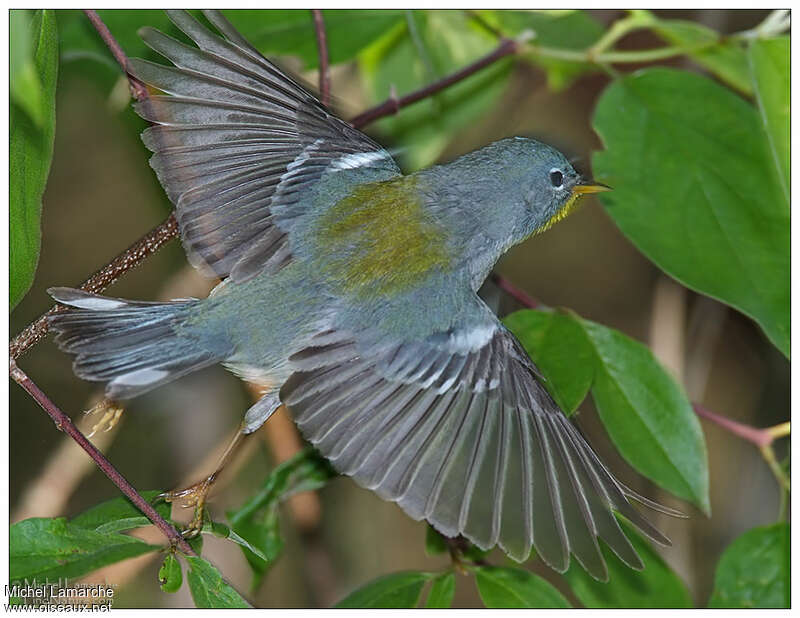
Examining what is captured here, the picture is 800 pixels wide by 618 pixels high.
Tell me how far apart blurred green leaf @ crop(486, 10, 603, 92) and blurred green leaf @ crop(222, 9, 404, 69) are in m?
0.30

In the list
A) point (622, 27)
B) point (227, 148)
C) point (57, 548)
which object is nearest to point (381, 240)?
point (227, 148)

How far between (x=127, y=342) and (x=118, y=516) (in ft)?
1.02

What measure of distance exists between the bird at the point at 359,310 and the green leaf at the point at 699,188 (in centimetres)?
15

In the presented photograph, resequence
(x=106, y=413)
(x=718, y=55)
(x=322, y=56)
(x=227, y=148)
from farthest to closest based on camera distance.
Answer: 1. (x=718, y=55)
2. (x=322, y=56)
3. (x=227, y=148)
4. (x=106, y=413)

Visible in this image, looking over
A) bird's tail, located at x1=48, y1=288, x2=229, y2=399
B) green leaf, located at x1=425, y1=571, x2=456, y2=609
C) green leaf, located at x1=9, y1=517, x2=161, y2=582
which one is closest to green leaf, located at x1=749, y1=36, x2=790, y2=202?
green leaf, located at x1=425, y1=571, x2=456, y2=609

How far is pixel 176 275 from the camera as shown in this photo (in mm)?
3016

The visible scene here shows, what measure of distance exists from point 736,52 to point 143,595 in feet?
7.52

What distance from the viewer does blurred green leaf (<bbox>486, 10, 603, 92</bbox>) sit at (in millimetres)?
2410

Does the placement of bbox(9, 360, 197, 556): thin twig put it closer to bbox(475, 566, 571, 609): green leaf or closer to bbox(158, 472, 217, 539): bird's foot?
bbox(158, 472, 217, 539): bird's foot

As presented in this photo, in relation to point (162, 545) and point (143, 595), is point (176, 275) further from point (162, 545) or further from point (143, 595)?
point (162, 545)

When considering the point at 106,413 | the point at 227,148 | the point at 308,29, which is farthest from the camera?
the point at 308,29

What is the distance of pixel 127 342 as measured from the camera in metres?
1.72

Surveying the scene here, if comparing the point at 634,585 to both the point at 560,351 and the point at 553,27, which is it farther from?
the point at 553,27

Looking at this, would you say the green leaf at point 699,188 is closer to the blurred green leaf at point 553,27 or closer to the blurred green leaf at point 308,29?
the blurred green leaf at point 553,27
